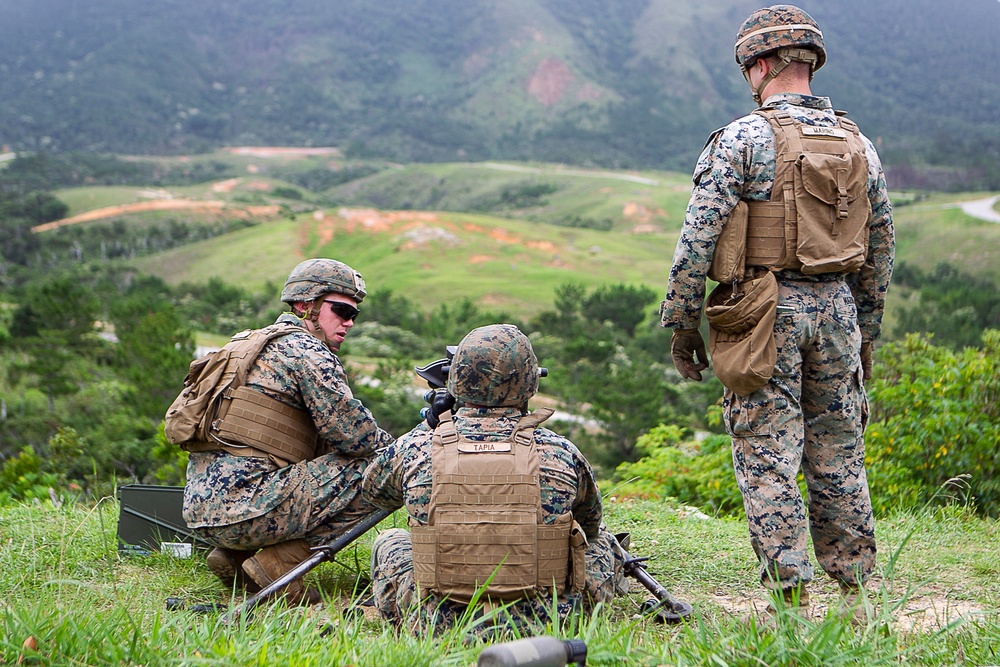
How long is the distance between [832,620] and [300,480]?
2.10 metres

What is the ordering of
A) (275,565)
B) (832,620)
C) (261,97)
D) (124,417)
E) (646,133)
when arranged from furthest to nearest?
(261,97) → (646,133) → (124,417) → (275,565) → (832,620)

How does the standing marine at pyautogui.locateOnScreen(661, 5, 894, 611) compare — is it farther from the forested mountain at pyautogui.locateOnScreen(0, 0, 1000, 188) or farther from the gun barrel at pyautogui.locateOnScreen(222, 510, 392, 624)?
the forested mountain at pyautogui.locateOnScreen(0, 0, 1000, 188)

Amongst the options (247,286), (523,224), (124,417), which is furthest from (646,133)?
(124,417)

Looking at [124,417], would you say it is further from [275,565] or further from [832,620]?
[832,620]

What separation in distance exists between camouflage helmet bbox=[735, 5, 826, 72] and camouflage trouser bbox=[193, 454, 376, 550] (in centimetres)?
216

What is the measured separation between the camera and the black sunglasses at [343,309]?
12.9 ft

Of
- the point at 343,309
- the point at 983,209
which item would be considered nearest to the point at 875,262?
the point at 343,309

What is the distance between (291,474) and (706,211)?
6.18 feet

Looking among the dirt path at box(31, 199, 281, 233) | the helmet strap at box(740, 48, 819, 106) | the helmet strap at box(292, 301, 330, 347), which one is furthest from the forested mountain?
the helmet strap at box(292, 301, 330, 347)

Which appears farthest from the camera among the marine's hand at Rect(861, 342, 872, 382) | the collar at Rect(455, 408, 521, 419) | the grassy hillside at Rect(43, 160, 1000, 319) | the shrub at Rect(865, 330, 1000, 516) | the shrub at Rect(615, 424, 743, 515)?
the grassy hillside at Rect(43, 160, 1000, 319)

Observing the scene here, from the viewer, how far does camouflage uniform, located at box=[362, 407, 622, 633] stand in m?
2.85

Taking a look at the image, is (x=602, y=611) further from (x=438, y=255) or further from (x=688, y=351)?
(x=438, y=255)

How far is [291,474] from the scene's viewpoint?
3.69 meters

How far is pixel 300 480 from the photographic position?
3.69m
